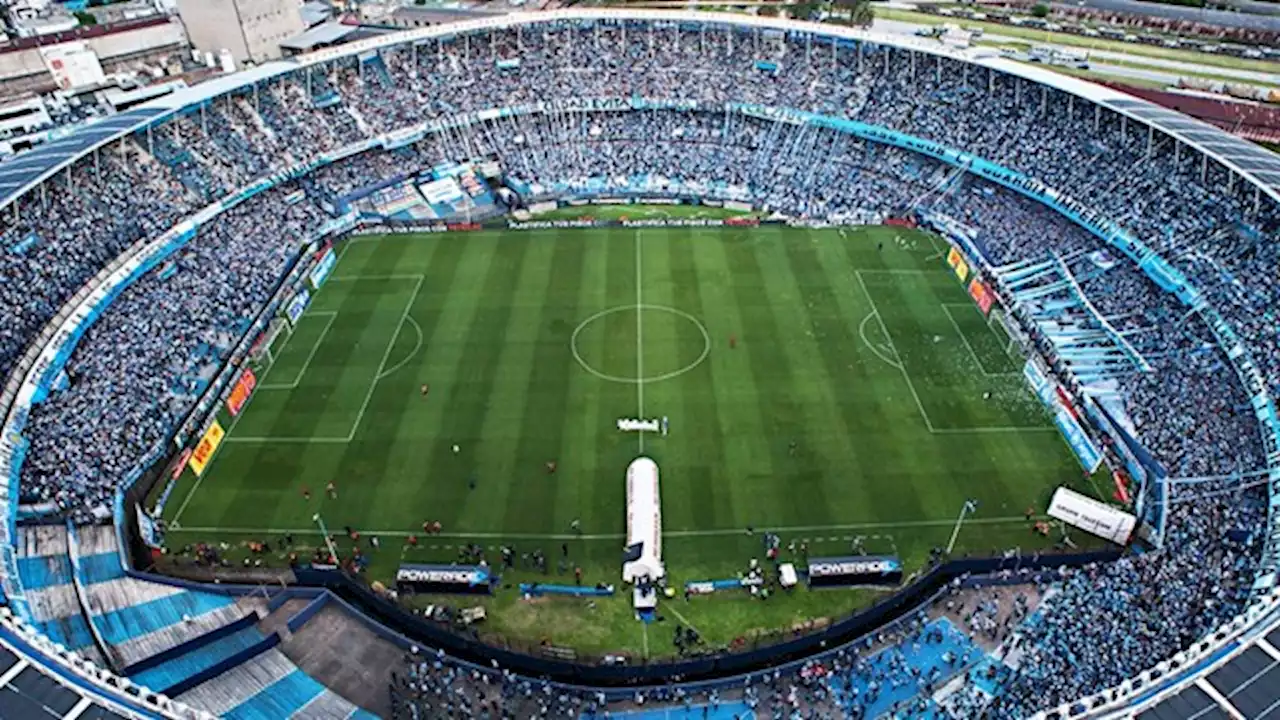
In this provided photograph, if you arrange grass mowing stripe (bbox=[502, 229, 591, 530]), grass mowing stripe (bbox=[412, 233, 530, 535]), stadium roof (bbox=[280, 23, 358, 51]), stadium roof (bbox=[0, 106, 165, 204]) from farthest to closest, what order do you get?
stadium roof (bbox=[280, 23, 358, 51])
stadium roof (bbox=[0, 106, 165, 204])
grass mowing stripe (bbox=[412, 233, 530, 535])
grass mowing stripe (bbox=[502, 229, 591, 530])

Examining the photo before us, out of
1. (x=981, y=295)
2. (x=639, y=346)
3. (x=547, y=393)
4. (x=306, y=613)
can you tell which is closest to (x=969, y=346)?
(x=981, y=295)

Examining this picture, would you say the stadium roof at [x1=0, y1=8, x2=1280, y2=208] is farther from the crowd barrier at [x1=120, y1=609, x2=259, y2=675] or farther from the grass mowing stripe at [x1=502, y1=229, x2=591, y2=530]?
the crowd barrier at [x1=120, y1=609, x2=259, y2=675]

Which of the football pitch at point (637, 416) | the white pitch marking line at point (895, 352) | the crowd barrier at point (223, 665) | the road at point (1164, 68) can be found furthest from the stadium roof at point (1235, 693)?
the road at point (1164, 68)

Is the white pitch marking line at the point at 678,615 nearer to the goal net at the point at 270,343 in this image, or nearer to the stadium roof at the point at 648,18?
the goal net at the point at 270,343

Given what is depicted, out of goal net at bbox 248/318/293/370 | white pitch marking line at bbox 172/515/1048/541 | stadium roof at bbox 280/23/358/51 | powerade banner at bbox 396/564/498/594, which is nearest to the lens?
powerade banner at bbox 396/564/498/594

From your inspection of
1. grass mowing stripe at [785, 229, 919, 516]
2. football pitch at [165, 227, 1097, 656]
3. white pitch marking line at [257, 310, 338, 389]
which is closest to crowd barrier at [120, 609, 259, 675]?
football pitch at [165, 227, 1097, 656]

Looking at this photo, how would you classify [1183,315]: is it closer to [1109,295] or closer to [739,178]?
Result: [1109,295]
